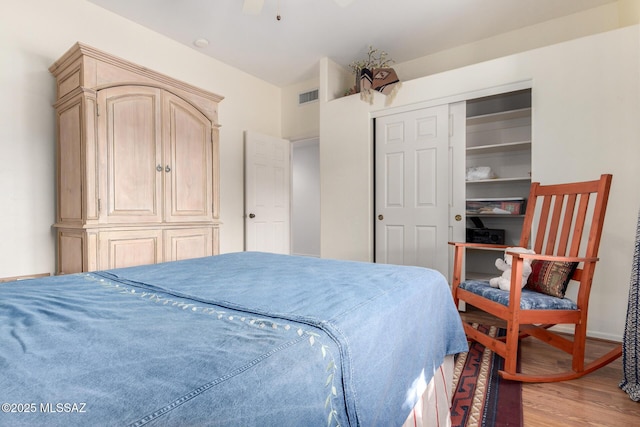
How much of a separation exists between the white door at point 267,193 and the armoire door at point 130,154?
5.17ft

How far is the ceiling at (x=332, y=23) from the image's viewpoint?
9.71 ft

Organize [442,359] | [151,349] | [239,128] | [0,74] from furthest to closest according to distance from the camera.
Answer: [239,128] < [0,74] < [442,359] < [151,349]

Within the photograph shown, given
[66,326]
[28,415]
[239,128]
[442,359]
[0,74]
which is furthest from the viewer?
[239,128]

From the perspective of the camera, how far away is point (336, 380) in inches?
24.8

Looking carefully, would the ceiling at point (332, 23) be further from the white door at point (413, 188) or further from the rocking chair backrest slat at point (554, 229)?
the rocking chair backrest slat at point (554, 229)

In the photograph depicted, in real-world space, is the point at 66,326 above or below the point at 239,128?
below

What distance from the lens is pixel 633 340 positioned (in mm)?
1631

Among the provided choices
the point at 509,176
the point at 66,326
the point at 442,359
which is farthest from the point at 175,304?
the point at 509,176

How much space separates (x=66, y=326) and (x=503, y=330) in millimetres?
2821

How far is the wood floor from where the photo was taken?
146 centimetres

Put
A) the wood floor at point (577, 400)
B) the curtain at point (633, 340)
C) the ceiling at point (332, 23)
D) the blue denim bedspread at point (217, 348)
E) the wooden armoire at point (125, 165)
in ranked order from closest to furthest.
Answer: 1. the blue denim bedspread at point (217, 348)
2. the wood floor at point (577, 400)
3. the curtain at point (633, 340)
4. the wooden armoire at point (125, 165)
5. the ceiling at point (332, 23)

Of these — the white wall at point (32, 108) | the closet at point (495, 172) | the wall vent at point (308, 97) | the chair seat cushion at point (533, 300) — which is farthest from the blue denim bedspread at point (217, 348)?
the wall vent at point (308, 97)

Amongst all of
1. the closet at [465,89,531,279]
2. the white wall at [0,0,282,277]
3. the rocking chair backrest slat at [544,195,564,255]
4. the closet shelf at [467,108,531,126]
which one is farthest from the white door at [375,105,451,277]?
the white wall at [0,0,282,277]

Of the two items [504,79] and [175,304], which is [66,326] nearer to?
[175,304]
